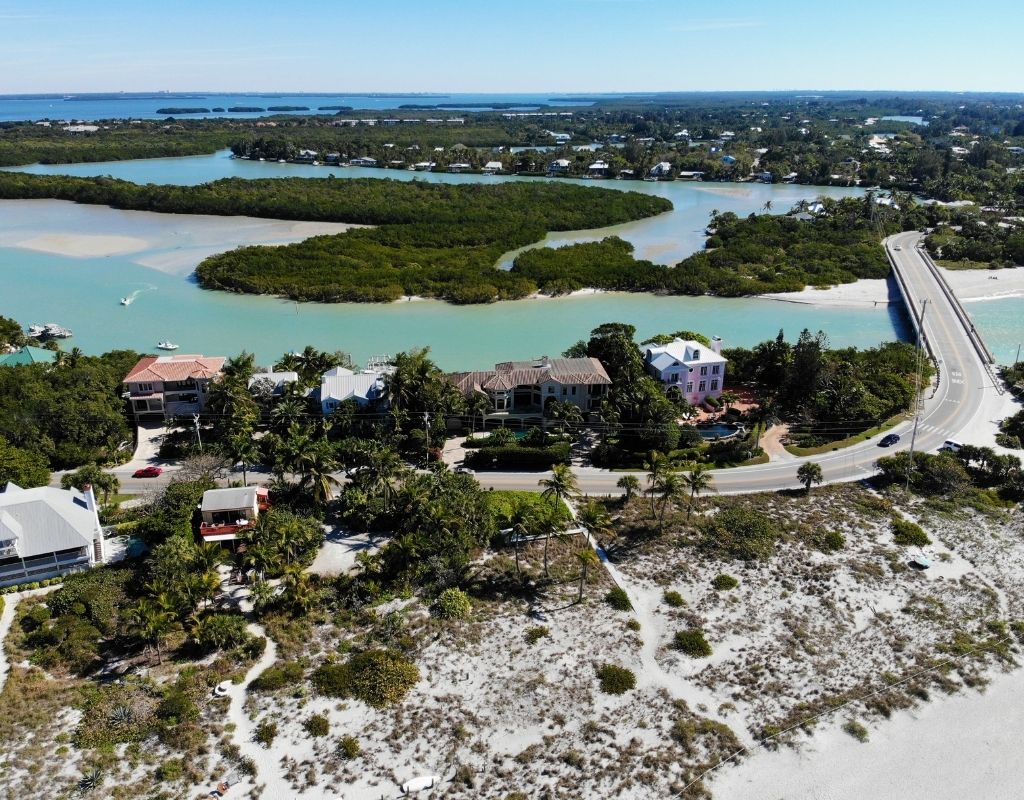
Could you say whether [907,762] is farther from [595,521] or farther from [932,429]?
[932,429]

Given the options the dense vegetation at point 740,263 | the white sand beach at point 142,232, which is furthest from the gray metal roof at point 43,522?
the white sand beach at point 142,232

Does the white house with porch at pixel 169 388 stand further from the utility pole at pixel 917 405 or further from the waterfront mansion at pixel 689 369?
the utility pole at pixel 917 405

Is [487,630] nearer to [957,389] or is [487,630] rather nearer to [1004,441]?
[1004,441]

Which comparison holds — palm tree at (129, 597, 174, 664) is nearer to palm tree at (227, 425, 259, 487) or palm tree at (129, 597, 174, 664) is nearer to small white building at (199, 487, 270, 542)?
small white building at (199, 487, 270, 542)

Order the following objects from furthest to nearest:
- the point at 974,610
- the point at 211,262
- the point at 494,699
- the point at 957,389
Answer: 1. the point at 211,262
2. the point at 957,389
3. the point at 974,610
4. the point at 494,699

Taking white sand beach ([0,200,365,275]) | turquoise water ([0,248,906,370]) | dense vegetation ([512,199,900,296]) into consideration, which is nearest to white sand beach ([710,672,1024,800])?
turquoise water ([0,248,906,370])

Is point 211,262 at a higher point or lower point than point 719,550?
higher

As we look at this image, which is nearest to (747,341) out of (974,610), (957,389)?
(957,389)
